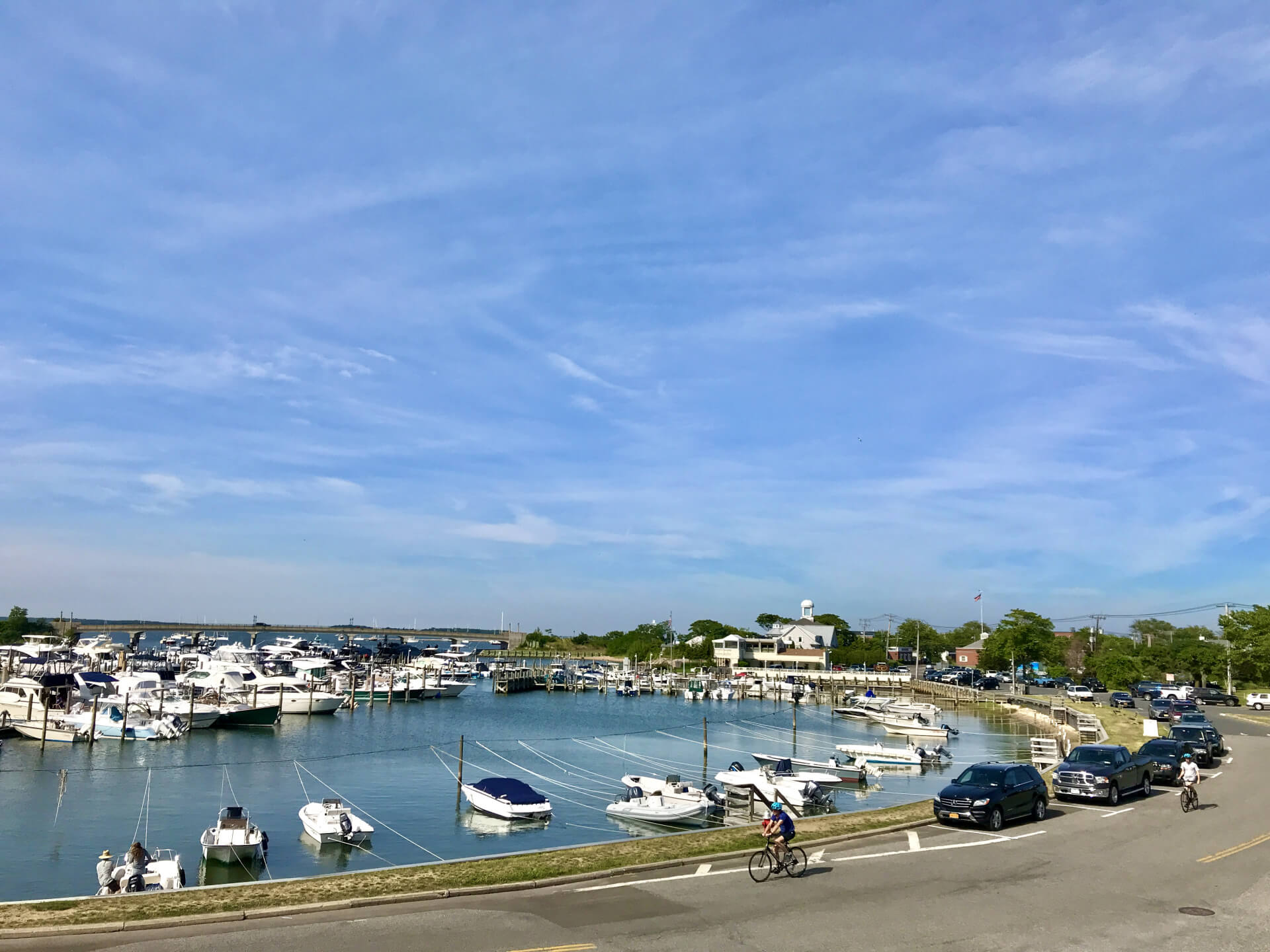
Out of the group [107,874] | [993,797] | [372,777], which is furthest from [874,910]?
[372,777]

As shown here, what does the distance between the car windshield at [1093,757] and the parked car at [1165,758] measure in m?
3.47

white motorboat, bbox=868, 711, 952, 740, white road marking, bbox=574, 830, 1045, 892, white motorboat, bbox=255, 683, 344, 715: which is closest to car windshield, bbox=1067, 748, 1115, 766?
white road marking, bbox=574, 830, 1045, 892

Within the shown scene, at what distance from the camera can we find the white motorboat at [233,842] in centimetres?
3381

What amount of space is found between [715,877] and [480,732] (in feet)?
219

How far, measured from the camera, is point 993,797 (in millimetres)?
28000

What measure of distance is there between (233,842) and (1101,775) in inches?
1267

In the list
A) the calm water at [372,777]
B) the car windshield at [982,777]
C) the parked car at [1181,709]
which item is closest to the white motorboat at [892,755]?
the calm water at [372,777]

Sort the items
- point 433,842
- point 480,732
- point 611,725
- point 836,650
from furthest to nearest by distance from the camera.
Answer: point 836,650
point 611,725
point 480,732
point 433,842

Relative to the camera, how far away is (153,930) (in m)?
17.1

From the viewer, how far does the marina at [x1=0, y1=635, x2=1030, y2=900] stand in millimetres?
37656

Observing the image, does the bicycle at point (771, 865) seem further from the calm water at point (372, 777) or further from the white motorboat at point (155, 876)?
the calm water at point (372, 777)

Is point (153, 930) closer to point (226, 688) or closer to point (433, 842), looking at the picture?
point (433, 842)

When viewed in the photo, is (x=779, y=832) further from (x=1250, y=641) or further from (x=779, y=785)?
(x=1250, y=641)

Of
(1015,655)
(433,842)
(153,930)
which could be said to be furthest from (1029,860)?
(1015,655)
